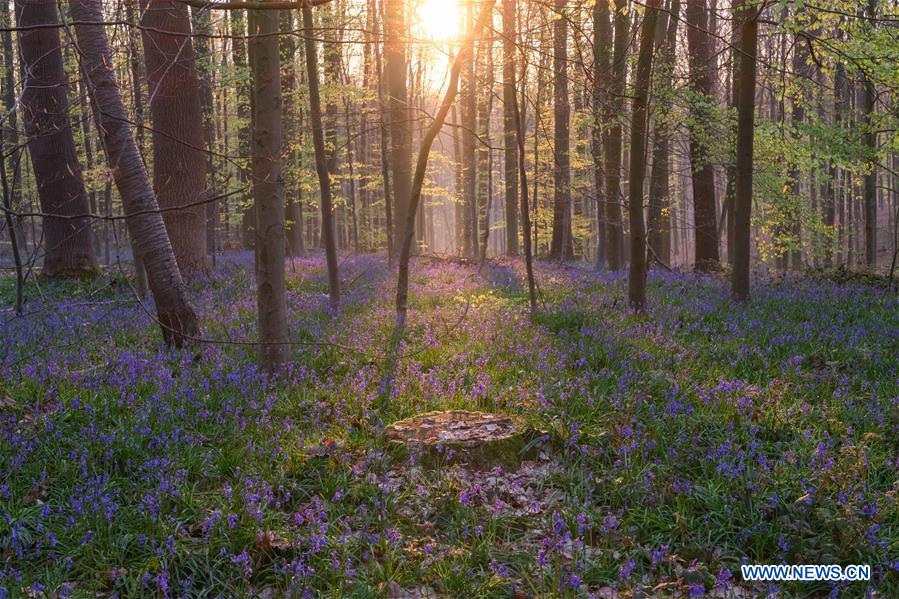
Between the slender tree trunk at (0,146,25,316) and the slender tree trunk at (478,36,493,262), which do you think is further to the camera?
the slender tree trunk at (478,36,493,262)

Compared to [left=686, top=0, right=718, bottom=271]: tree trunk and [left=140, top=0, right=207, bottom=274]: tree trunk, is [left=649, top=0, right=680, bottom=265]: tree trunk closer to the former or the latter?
[left=686, top=0, right=718, bottom=271]: tree trunk

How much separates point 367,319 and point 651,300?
18.5ft

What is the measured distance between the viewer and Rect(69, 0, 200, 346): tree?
21.1 feet

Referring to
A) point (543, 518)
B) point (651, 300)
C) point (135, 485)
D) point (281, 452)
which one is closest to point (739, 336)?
point (651, 300)

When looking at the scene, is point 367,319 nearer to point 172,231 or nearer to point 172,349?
point 172,349

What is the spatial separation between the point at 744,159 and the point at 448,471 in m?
9.04

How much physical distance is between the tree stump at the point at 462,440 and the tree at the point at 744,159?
7.57 metres

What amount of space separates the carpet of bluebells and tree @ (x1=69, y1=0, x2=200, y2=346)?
586 millimetres

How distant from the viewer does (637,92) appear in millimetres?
8531

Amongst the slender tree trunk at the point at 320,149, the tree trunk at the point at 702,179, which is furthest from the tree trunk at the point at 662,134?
the slender tree trunk at the point at 320,149

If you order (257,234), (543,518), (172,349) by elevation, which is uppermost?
(257,234)

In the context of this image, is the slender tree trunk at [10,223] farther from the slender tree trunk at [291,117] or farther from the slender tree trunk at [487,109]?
the slender tree trunk at [291,117]

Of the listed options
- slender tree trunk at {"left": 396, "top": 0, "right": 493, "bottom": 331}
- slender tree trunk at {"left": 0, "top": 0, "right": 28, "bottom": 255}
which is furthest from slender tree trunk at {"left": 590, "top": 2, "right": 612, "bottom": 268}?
slender tree trunk at {"left": 0, "top": 0, "right": 28, "bottom": 255}

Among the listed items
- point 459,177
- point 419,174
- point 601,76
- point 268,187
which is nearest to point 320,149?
point 419,174
